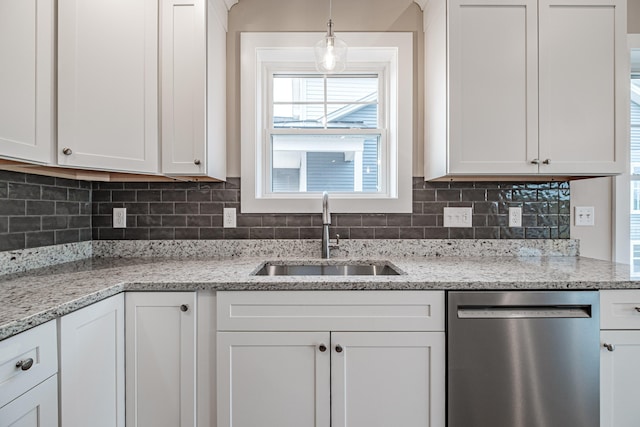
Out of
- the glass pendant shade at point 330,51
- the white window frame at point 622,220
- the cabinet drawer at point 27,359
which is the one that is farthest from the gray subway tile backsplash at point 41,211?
the white window frame at point 622,220

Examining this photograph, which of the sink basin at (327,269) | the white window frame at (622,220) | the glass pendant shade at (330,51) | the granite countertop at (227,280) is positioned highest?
the glass pendant shade at (330,51)

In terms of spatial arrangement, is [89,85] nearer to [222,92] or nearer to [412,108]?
[222,92]

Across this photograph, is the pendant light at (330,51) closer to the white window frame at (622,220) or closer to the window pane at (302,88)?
the window pane at (302,88)

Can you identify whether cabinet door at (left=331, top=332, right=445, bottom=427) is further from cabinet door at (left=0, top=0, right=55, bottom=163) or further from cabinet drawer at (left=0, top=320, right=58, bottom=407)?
cabinet door at (left=0, top=0, right=55, bottom=163)

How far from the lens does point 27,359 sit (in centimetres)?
92

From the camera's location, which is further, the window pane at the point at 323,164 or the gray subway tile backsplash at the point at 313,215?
the window pane at the point at 323,164

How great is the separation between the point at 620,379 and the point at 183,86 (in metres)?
2.31

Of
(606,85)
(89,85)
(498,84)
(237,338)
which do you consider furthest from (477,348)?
(89,85)

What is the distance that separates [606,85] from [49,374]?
2.57 metres

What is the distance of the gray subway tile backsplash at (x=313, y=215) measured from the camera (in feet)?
6.61

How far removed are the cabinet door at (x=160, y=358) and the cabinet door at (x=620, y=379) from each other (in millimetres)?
1653

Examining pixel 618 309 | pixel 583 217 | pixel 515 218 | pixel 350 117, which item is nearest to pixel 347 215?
pixel 350 117

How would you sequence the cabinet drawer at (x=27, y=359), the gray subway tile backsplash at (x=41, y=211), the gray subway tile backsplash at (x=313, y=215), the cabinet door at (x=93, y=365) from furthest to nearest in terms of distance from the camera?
the gray subway tile backsplash at (x=313, y=215)
the gray subway tile backsplash at (x=41, y=211)
the cabinet door at (x=93, y=365)
the cabinet drawer at (x=27, y=359)

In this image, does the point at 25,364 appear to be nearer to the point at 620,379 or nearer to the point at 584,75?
the point at 620,379
